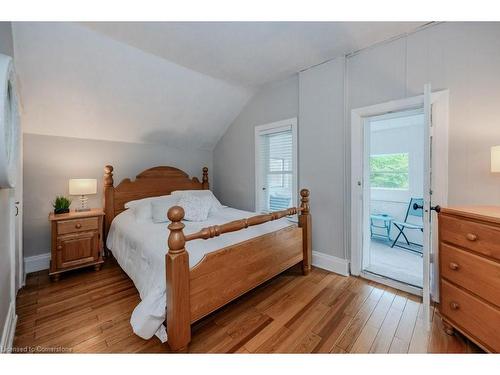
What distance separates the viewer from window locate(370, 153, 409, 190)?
12.8 feet

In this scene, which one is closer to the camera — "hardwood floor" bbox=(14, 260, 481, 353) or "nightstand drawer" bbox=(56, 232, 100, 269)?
"hardwood floor" bbox=(14, 260, 481, 353)

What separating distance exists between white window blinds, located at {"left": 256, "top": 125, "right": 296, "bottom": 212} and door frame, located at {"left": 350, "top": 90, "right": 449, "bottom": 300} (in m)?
0.81

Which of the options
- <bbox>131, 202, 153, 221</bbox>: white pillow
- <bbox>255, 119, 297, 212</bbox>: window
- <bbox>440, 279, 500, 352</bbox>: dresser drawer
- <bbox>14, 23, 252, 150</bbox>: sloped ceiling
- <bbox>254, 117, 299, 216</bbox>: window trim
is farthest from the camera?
<bbox>255, 119, 297, 212</bbox>: window

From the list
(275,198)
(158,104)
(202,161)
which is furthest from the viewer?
(202,161)

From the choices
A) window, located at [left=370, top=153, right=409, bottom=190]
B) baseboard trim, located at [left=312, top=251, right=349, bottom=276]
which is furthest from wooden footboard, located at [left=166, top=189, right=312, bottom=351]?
window, located at [left=370, top=153, right=409, bottom=190]

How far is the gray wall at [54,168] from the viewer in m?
2.51

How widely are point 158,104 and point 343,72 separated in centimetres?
237

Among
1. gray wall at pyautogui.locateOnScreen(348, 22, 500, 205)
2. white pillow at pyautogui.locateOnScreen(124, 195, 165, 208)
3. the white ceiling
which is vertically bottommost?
white pillow at pyautogui.locateOnScreen(124, 195, 165, 208)

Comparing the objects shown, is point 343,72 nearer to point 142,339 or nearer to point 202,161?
point 202,161

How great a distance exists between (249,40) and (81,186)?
2481 millimetres

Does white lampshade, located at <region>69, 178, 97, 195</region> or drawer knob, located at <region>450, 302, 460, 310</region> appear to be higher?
white lampshade, located at <region>69, 178, 97, 195</region>

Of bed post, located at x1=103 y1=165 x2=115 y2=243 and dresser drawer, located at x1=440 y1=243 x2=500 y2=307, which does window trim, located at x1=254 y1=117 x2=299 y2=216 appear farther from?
bed post, located at x1=103 y1=165 x2=115 y2=243
